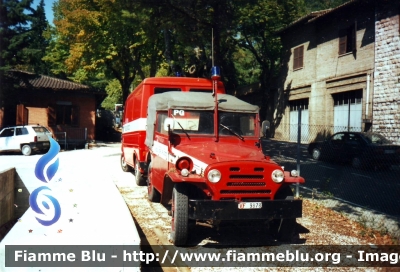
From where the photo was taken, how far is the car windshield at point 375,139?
47.0 ft

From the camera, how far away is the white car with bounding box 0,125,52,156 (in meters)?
21.8

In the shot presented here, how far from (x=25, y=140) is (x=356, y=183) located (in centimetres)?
1730

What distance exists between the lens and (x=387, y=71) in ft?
62.0

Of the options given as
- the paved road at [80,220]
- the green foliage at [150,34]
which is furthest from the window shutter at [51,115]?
the paved road at [80,220]

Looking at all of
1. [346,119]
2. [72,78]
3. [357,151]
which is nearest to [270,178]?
[357,151]

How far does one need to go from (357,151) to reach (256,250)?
972 cm

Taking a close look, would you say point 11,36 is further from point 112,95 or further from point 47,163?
point 112,95

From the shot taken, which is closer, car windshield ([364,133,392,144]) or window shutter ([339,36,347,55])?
car windshield ([364,133,392,144])

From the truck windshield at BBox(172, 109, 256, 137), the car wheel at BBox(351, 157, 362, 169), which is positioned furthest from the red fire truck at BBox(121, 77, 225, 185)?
the car wheel at BBox(351, 157, 362, 169)

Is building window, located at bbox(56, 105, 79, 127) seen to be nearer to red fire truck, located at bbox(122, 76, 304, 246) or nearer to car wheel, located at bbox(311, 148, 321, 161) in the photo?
car wheel, located at bbox(311, 148, 321, 161)

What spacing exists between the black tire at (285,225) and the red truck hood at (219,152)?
24.4 inches

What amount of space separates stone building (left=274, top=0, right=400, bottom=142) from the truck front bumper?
34.6 ft

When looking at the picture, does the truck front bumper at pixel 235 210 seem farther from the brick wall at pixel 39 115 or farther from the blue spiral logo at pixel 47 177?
the brick wall at pixel 39 115

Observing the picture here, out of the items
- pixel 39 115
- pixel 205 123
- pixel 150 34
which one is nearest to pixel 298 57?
pixel 150 34
